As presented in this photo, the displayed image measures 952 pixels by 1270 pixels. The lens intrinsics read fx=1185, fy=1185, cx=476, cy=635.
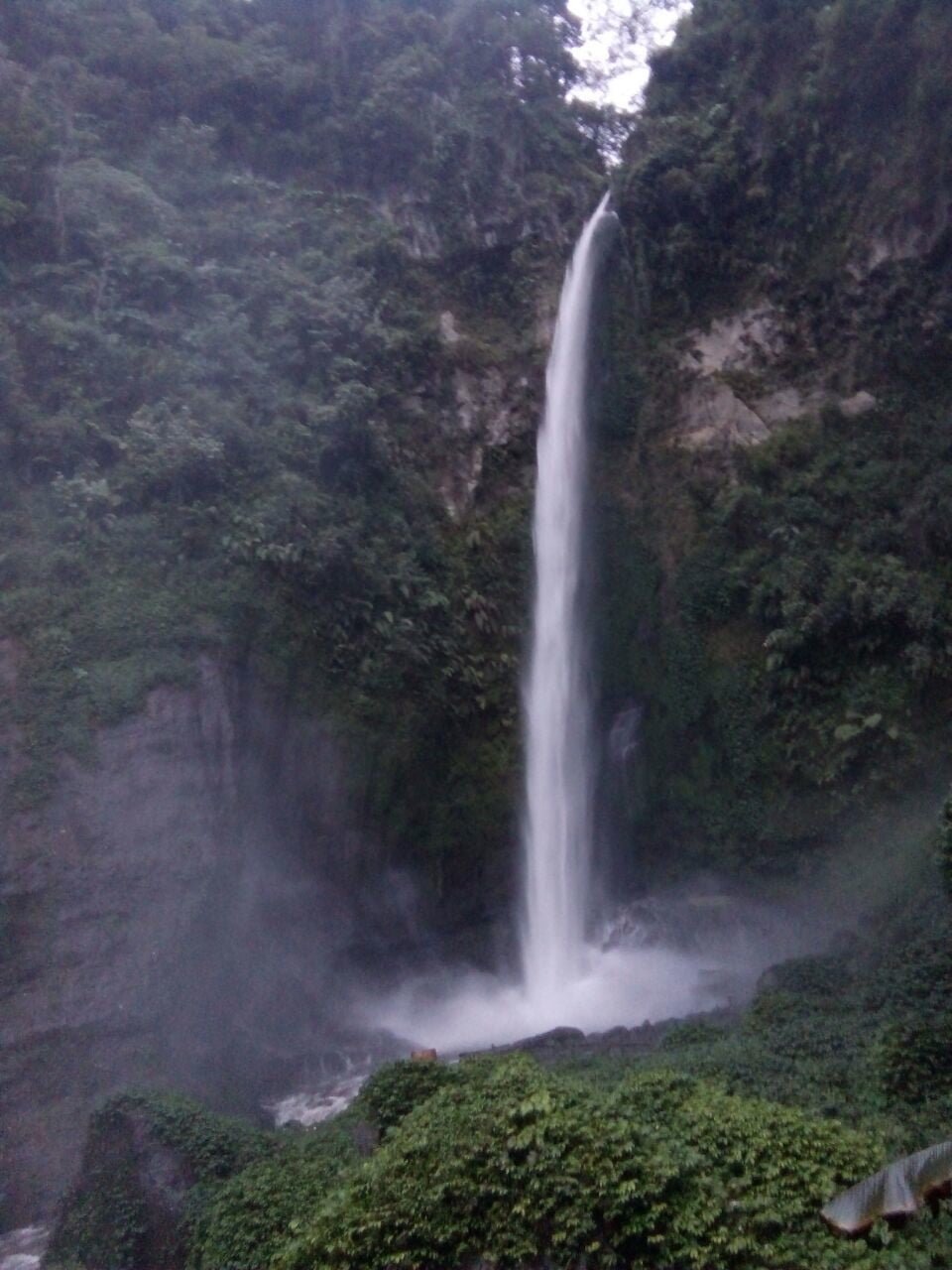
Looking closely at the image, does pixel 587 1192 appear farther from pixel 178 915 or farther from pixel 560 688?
pixel 560 688

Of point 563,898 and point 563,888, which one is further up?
point 563,888

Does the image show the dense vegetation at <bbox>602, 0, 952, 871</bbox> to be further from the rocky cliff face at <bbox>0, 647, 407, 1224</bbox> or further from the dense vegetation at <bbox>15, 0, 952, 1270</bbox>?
the rocky cliff face at <bbox>0, 647, 407, 1224</bbox>

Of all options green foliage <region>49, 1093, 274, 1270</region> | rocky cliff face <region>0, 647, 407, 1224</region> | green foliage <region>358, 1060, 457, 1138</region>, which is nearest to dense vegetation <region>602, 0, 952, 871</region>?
rocky cliff face <region>0, 647, 407, 1224</region>

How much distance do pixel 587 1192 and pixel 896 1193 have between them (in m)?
1.80

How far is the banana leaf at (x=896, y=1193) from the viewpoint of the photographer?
6695 mm

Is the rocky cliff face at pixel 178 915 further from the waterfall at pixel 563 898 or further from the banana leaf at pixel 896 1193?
the banana leaf at pixel 896 1193

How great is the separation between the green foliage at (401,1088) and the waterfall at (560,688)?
7.51 meters

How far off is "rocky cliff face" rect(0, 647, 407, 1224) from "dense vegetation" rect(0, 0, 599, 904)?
0.66m

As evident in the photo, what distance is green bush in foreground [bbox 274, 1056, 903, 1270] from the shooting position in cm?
702

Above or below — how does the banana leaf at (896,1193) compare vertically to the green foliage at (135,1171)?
below

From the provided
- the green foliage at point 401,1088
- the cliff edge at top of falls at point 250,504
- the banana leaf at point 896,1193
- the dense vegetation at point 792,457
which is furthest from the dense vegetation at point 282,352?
the banana leaf at point 896,1193

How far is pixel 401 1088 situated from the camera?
1072 cm

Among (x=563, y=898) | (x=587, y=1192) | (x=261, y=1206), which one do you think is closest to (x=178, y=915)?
(x=261, y=1206)

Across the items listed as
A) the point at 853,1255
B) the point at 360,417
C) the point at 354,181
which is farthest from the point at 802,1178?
the point at 354,181
